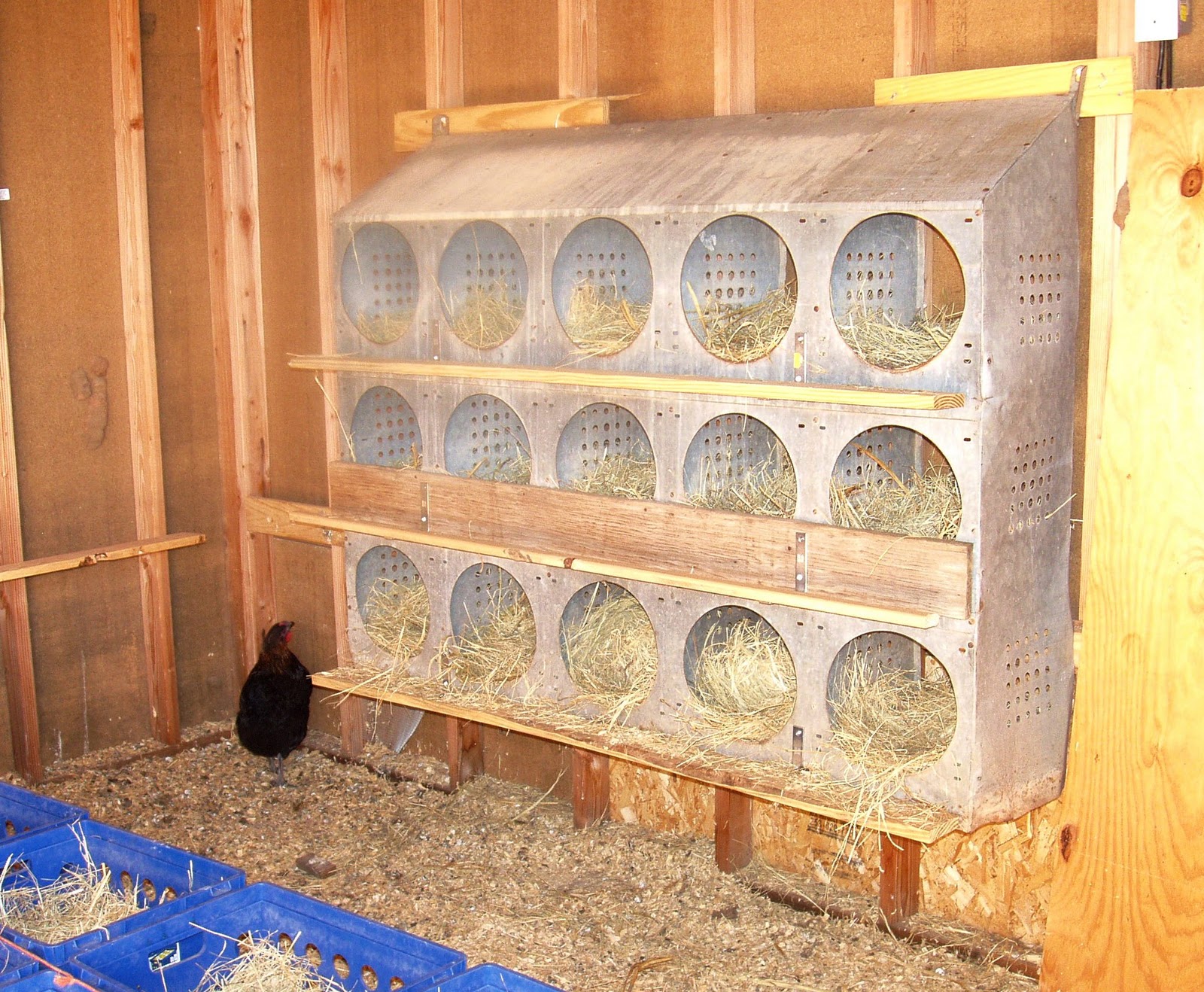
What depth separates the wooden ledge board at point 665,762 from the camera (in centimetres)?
316

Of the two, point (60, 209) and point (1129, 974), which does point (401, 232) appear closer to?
point (60, 209)

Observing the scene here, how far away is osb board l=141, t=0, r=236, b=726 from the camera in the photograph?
557 cm

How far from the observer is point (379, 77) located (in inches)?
203

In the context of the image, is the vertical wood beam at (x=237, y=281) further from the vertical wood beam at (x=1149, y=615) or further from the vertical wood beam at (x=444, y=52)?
the vertical wood beam at (x=1149, y=615)

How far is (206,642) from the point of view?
590 cm

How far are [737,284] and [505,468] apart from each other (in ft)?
3.49

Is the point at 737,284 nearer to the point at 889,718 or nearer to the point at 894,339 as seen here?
the point at 894,339

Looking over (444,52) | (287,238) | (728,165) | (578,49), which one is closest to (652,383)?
(728,165)

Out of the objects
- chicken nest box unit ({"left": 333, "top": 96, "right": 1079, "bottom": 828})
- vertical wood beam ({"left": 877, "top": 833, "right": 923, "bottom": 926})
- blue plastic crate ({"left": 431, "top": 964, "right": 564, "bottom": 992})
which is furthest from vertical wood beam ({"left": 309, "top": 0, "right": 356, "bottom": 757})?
blue plastic crate ({"left": 431, "top": 964, "right": 564, "bottom": 992})

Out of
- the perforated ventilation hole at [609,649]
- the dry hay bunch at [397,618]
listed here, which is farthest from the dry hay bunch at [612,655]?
the dry hay bunch at [397,618]

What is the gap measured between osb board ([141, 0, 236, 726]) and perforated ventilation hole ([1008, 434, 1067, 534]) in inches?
149

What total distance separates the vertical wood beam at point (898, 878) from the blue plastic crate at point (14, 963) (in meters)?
2.30

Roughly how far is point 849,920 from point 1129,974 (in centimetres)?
94

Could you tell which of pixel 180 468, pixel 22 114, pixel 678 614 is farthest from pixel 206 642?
pixel 678 614
